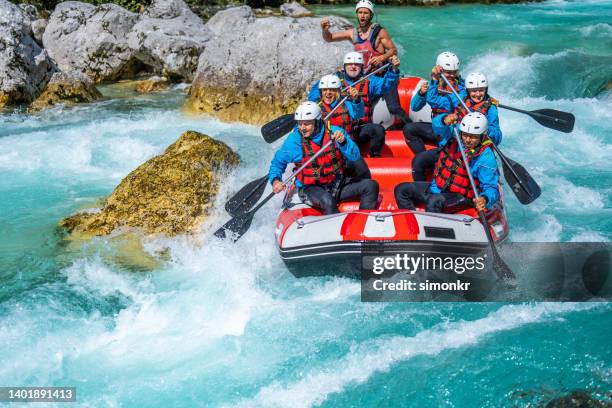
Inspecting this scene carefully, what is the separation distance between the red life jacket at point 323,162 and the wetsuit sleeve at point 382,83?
1461 millimetres

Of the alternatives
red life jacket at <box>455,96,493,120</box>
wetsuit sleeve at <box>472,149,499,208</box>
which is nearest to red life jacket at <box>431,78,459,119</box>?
red life jacket at <box>455,96,493,120</box>

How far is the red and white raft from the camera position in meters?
4.98

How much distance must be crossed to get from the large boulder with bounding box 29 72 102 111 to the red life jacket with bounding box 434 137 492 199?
758 cm

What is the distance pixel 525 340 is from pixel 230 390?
7.19 ft

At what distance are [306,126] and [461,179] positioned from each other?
54.0 inches

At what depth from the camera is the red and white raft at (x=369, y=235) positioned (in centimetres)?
498

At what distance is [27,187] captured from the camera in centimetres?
782

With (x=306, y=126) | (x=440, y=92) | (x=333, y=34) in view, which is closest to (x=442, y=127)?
Result: (x=440, y=92)

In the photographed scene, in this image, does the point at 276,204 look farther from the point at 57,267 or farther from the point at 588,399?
the point at 588,399

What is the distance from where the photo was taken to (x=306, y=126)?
17.8 feet

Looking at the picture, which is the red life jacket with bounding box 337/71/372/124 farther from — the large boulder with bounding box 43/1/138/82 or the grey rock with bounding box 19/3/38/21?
the grey rock with bounding box 19/3/38/21

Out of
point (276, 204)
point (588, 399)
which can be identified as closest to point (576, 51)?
point (276, 204)

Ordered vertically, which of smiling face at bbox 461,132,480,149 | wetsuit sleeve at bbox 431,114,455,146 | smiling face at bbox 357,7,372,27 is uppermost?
smiling face at bbox 357,7,372,27

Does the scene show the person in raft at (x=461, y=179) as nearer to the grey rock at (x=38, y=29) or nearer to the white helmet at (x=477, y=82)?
the white helmet at (x=477, y=82)
